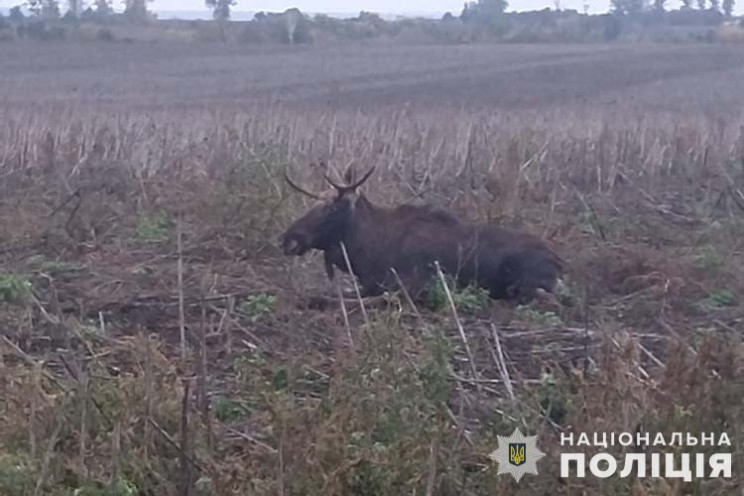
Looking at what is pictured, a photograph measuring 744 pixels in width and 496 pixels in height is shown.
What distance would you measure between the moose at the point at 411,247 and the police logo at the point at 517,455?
4.27 meters

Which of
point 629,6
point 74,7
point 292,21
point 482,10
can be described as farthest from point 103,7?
point 629,6

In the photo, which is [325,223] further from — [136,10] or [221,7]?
[221,7]

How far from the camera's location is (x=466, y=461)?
247 inches

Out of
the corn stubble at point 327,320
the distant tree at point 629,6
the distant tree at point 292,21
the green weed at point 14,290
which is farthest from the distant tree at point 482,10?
the green weed at point 14,290

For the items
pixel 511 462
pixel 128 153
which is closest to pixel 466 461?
pixel 511 462

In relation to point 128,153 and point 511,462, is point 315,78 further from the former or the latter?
point 511,462

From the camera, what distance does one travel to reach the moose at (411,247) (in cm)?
1058

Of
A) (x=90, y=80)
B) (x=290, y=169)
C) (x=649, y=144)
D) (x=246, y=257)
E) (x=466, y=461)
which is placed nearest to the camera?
(x=466, y=461)

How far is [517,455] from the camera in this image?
6.09 meters

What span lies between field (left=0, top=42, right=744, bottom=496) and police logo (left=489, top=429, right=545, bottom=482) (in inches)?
1.9

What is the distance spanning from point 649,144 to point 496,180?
3197 mm

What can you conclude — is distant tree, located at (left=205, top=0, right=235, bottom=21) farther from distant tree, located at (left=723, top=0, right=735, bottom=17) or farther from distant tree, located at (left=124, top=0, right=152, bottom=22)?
distant tree, located at (left=723, top=0, right=735, bottom=17)

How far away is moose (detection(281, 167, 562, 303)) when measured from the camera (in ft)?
34.7

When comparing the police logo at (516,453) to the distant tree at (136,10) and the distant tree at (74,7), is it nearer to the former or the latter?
the distant tree at (136,10)
